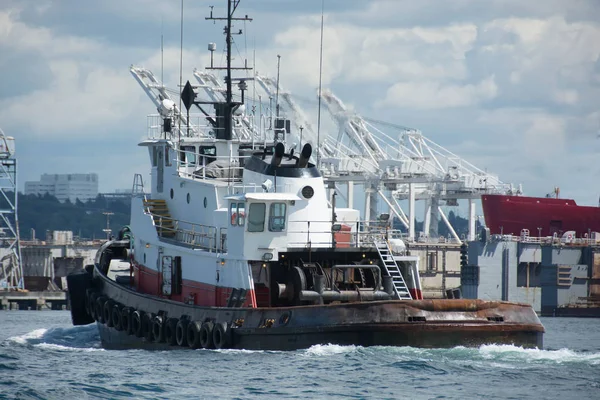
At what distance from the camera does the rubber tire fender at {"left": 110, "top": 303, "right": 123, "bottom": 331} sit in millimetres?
32956

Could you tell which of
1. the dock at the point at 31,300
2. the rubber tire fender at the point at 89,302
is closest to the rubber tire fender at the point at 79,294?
the rubber tire fender at the point at 89,302

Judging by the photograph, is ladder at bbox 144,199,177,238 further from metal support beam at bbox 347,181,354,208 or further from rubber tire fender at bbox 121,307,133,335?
metal support beam at bbox 347,181,354,208

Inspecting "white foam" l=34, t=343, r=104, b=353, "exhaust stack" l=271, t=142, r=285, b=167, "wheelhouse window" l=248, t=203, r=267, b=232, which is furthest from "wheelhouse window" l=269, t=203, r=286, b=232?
"white foam" l=34, t=343, r=104, b=353

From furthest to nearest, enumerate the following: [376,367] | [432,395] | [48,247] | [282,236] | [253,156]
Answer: [48,247] < [253,156] < [282,236] < [376,367] < [432,395]

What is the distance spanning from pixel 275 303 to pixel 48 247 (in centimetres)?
6634

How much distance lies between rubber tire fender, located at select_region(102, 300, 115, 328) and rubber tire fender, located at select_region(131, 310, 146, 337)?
1637mm

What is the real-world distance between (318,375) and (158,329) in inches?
286

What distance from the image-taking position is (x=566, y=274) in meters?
74.1

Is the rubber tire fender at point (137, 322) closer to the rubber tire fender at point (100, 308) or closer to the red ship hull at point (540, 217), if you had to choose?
the rubber tire fender at point (100, 308)

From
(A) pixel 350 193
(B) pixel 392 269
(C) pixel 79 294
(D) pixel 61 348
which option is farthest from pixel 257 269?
(A) pixel 350 193

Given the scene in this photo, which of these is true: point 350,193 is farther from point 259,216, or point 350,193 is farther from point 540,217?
point 259,216

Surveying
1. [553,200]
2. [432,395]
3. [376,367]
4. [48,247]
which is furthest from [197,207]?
[48,247]

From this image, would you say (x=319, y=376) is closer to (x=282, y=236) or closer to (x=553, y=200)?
(x=282, y=236)

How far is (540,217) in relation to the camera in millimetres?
81938
